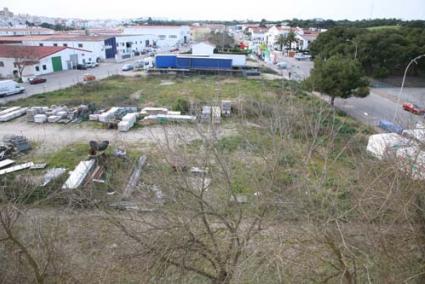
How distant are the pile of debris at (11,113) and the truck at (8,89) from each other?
4.56 meters

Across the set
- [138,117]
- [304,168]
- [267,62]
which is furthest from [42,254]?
[267,62]

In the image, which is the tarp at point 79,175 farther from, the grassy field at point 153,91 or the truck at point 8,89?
the truck at point 8,89

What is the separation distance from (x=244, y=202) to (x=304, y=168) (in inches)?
43.6

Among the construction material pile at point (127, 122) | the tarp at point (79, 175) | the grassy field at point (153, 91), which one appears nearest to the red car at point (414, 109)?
the grassy field at point (153, 91)

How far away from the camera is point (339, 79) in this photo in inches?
643

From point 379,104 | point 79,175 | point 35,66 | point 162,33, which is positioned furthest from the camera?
point 162,33

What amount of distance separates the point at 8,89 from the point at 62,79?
6352mm

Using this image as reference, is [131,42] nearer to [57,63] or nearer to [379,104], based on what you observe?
[57,63]

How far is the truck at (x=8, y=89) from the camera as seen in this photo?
19719 mm

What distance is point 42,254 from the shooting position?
4445mm

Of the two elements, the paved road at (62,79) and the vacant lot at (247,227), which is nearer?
the vacant lot at (247,227)

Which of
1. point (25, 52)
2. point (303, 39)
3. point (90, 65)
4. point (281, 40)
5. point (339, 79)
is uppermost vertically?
point (303, 39)

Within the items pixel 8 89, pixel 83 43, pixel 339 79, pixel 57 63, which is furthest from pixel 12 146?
pixel 83 43

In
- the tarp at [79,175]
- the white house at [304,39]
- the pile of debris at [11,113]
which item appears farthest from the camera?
the white house at [304,39]
